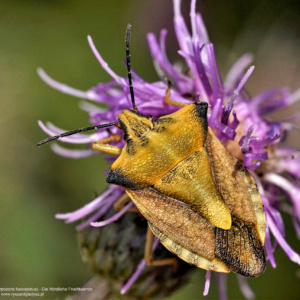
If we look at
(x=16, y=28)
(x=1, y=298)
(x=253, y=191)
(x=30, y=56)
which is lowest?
(x=1, y=298)

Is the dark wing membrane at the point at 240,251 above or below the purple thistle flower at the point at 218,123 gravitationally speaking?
below

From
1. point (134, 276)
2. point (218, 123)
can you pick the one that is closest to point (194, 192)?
point (218, 123)

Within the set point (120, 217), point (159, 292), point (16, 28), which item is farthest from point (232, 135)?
point (16, 28)

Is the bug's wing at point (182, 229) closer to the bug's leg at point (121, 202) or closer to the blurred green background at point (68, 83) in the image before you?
the bug's leg at point (121, 202)

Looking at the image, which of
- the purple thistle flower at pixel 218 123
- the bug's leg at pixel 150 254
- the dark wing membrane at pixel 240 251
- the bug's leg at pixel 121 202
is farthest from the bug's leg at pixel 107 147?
the dark wing membrane at pixel 240 251

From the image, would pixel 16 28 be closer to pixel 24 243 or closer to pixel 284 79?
pixel 24 243

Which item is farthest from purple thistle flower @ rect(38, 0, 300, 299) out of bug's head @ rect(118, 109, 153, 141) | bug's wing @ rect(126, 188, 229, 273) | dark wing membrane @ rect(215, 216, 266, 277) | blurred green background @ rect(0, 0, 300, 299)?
blurred green background @ rect(0, 0, 300, 299)

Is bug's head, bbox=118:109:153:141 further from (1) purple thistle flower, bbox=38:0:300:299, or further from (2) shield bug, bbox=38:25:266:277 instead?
(1) purple thistle flower, bbox=38:0:300:299
